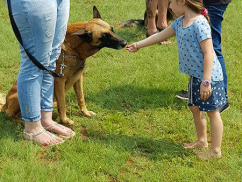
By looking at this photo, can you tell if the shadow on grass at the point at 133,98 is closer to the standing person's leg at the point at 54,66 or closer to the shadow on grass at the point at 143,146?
the shadow on grass at the point at 143,146

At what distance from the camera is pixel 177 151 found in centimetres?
316

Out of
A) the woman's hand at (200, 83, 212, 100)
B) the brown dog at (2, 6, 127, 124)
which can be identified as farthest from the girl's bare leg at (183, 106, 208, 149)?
the brown dog at (2, 6, 127, 124)

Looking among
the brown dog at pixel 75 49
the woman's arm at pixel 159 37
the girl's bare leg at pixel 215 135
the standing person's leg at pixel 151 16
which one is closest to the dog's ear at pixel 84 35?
the brown dog at pixel 75 49

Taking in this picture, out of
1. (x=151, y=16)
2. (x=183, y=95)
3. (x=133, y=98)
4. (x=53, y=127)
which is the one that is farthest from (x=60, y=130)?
(x=151, y=16)

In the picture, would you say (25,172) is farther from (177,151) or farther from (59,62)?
(177,151)

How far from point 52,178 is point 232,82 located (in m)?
A: 3.33

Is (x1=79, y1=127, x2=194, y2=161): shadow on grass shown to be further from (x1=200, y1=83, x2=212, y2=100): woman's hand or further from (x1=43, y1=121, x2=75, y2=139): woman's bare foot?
(x1=200, y1=83, x2=212, y2=100): woman's hand

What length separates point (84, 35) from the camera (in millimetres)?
3318

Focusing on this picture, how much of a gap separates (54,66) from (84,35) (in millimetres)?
498

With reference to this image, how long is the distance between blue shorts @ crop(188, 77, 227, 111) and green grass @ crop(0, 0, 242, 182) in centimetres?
57

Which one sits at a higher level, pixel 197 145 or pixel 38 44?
pixel 38 44

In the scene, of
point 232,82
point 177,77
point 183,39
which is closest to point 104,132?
point 183,39

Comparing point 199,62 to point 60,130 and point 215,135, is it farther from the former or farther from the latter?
point 60,130

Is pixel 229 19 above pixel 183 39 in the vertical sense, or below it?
below
